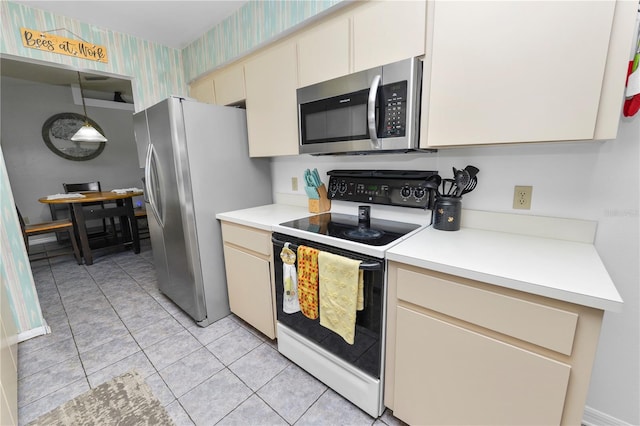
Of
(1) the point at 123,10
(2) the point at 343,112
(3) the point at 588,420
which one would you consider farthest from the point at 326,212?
(1) the point at 123,10

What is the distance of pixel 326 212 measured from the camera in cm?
201

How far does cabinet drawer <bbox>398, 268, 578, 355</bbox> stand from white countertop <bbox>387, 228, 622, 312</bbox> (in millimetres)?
56

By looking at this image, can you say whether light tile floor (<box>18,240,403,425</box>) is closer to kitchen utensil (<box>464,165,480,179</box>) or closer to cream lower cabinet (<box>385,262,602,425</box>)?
cream lower cabinet (<box>385,262,602,425</box>)

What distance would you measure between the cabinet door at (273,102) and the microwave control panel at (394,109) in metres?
0.68

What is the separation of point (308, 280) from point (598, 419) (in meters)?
1.48

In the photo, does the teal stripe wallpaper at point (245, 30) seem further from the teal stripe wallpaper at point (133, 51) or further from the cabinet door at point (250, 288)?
the cabinet door at point (250, 288)

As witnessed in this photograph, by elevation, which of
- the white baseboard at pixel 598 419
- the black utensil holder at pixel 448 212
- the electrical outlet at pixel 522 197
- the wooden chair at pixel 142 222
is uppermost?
the electrical outlet at pixel 522 197

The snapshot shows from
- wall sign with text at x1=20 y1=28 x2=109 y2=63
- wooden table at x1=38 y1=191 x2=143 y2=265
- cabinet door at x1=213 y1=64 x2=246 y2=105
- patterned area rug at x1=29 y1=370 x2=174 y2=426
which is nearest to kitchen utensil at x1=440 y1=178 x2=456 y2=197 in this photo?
cabinet door at x1=213 y1=64 x2=246 y2=105

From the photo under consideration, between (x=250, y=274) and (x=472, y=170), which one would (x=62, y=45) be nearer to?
(x=250, y=274)

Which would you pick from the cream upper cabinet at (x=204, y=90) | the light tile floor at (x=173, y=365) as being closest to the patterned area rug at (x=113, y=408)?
the light tile floor at (x=173, y=365)

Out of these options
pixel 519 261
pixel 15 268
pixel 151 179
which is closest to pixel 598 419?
pixel 519 261

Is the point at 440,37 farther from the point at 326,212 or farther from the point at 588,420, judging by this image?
the point at 588,420

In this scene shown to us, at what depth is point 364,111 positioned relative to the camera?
1.38m

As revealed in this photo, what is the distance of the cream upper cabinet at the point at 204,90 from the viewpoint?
2.50m
